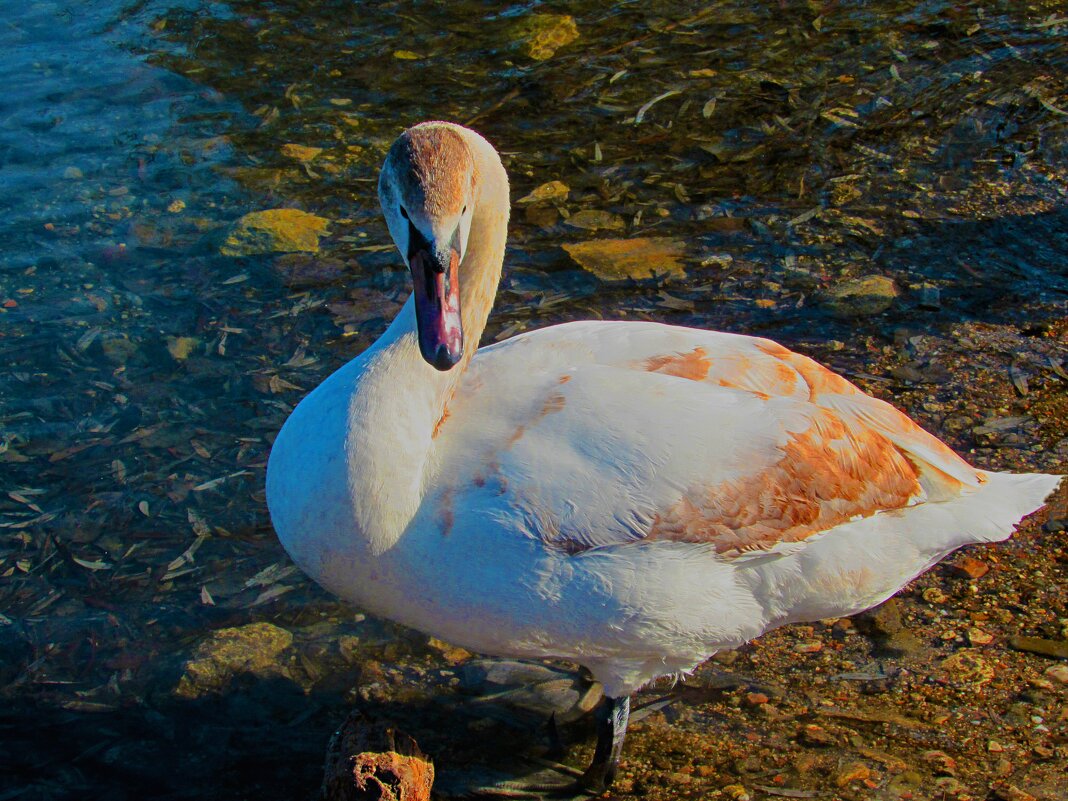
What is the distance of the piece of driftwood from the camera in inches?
139

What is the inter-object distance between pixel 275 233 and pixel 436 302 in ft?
12.0

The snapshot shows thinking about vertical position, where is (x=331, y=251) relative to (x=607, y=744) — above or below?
above

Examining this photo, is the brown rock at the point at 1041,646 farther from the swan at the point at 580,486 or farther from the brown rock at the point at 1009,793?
the brown rock at the point at 1009,793

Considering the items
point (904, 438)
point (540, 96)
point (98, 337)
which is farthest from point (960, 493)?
point (540, 96)

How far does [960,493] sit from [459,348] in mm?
1988

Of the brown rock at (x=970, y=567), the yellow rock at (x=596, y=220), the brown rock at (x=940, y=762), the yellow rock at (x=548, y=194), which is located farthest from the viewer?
the yellow rock at (x=548, y=194)

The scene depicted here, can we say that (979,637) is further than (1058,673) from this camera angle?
Yes

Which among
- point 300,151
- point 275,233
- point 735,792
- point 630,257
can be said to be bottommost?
point 735,792

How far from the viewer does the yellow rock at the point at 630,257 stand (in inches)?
258

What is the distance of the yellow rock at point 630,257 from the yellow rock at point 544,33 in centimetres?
248

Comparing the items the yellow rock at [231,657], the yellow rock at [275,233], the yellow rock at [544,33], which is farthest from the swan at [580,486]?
the yellow rock at [544,33]

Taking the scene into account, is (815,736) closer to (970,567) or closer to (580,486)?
(970,567)

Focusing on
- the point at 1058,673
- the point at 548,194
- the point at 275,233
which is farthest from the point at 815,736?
the point at 275,233

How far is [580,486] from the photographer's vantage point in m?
3.65
